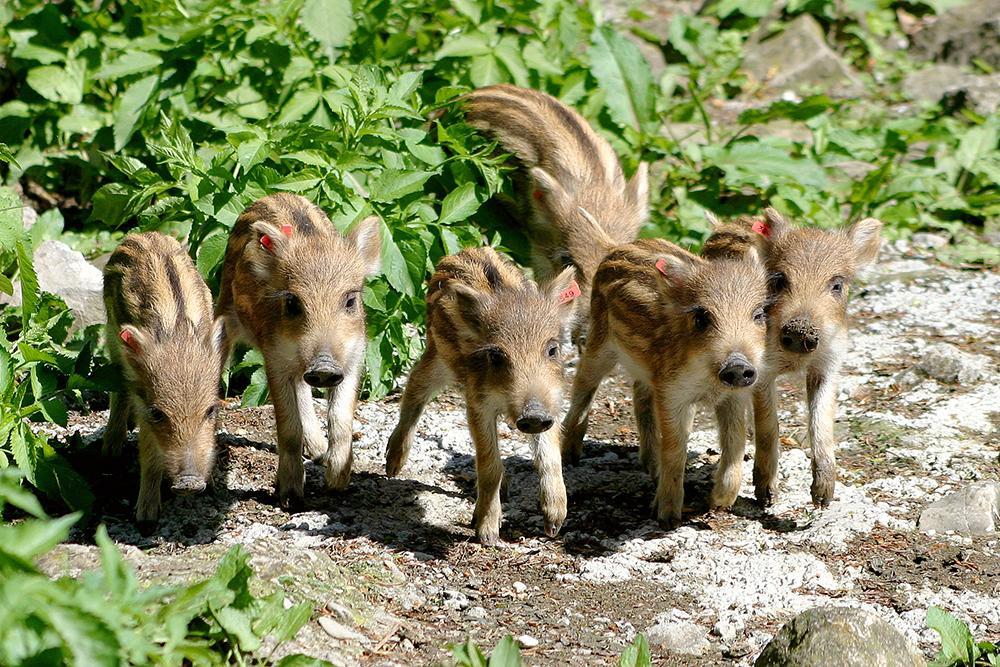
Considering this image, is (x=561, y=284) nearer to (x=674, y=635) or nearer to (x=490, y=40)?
(x=674, y=635)

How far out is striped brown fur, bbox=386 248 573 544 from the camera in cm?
562

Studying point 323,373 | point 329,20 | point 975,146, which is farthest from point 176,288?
point 975,146

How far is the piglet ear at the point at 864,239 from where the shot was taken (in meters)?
6.52

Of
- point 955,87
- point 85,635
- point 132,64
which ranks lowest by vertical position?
point 85,635

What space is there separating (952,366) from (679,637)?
3.07 m

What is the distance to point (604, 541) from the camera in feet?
19.1

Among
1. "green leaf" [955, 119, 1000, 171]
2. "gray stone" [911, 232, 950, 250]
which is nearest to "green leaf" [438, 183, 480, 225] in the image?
"gray stone" [911, 232, 950, 250]

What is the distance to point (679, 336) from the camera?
5914 millimetres

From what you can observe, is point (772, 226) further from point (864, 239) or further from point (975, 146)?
point (975, 146)

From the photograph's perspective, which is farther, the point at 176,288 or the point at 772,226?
the point at 772,226

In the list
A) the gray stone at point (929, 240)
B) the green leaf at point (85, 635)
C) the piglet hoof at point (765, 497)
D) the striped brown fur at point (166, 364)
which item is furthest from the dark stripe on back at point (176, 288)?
the gray stone at point (929, 240)

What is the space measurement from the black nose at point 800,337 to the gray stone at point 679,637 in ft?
5.00

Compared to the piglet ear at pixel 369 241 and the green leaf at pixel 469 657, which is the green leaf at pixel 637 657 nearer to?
the green leaf at pixel 469 657

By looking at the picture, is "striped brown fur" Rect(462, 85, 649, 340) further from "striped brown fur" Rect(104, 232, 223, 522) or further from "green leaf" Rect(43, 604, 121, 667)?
"green leaf" Rect(43, 604, 121, 667)
